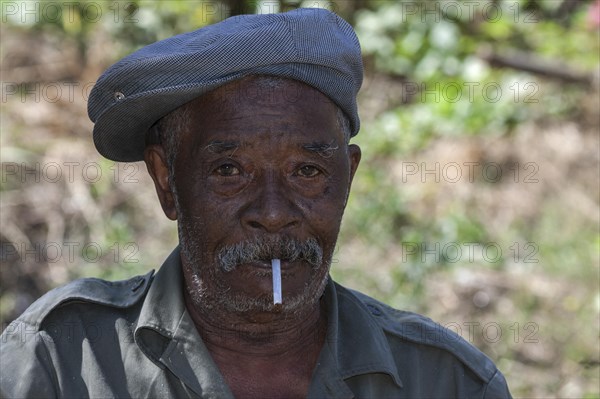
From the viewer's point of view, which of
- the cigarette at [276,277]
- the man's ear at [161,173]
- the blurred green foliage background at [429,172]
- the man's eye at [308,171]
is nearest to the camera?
the cigarette at [276,277]

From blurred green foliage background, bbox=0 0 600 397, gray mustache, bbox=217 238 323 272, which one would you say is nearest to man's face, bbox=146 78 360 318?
gray mustache, bbox=217 238 323 272

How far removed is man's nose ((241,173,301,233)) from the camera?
2170 millimetres

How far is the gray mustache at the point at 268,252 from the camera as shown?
2.17m

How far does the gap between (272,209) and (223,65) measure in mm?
338

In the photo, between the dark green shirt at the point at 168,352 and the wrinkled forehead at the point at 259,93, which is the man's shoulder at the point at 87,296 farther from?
the wrinkled forehead at the point at 259,93

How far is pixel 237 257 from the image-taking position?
7.21ft

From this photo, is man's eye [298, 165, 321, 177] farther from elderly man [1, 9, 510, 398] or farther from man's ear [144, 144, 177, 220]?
man's ear [144, 144, 177, 220]

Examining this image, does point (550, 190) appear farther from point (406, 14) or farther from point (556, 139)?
point (406, 14)

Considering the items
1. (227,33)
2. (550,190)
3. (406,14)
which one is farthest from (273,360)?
(406,14)

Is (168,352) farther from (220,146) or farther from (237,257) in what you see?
(220,146)

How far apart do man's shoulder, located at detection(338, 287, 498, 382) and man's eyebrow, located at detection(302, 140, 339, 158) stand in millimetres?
399

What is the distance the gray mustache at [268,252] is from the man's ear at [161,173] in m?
0.25

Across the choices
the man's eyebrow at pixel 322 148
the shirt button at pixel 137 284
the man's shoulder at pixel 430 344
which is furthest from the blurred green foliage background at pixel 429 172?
the man's eyebrow at pixel 322 148

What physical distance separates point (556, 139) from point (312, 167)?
3.75 m
